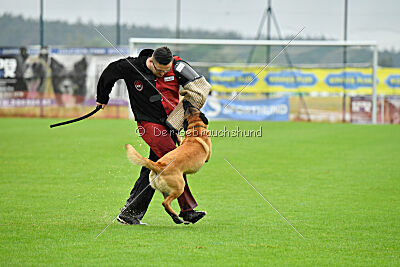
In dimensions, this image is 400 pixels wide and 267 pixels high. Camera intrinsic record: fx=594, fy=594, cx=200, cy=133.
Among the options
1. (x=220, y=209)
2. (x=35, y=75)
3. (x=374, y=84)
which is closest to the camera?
(x=220, y=209)

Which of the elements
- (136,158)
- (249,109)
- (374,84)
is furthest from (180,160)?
(374,84)

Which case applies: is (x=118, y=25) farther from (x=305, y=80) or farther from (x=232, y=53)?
(x=305, y=80)

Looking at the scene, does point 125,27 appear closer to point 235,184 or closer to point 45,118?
point 45,118

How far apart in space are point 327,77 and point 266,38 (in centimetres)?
409

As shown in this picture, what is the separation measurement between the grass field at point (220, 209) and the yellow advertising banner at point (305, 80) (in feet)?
34.4

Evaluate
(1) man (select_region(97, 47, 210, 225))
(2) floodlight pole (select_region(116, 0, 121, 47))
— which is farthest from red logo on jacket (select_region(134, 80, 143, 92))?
(2) floodlight pole (select_region(116, 0, 121, 47))

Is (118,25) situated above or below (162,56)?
above

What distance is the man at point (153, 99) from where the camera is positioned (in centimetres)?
586

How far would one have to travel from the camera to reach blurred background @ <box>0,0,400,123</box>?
24141 millimetres

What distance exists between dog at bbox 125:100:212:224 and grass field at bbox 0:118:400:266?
42 centimetres

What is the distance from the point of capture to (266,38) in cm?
2788

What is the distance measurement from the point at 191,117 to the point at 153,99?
16.8 inches

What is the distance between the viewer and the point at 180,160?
18.5ft

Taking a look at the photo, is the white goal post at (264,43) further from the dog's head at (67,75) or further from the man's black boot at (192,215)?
the man's black boot at (192,215)
